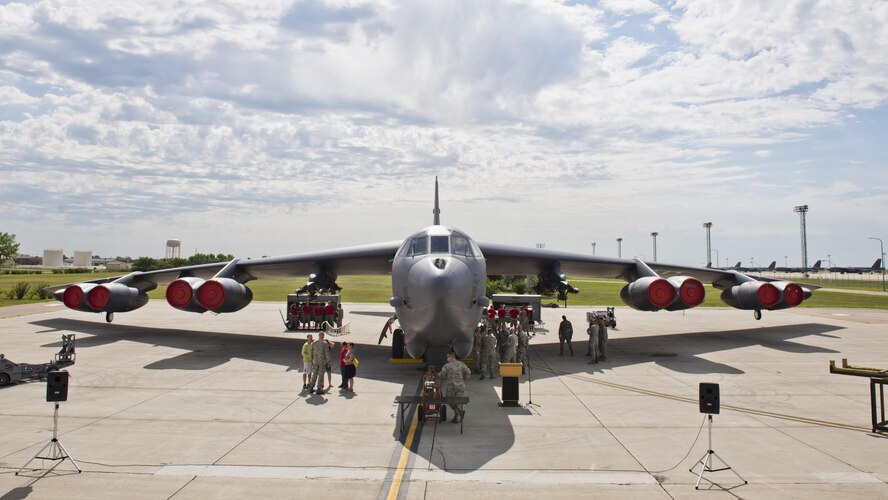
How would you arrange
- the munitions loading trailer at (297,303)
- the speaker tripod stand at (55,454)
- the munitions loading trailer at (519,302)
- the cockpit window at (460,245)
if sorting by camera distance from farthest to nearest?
1. the munitions loading trailer at (519,302)
2. the munitions loading trailer at (297,303)
3. the cockpit window at (460,245)
4. the speaker tripod stand at (55,454)

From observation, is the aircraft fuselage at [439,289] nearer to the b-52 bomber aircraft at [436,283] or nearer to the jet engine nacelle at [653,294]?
the b-52 bomber aircraft at [436,283]

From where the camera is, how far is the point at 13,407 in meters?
9.13

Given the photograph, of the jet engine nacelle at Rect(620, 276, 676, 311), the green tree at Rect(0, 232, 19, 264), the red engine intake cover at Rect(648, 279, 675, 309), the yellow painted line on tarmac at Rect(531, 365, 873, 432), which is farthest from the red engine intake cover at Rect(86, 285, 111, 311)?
the green tree at Rect(0, 232, 19, 264)

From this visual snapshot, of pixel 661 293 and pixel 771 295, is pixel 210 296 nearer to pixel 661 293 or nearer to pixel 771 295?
pixel 661 293

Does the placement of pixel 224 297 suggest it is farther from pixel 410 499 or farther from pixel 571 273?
pixel 571 273

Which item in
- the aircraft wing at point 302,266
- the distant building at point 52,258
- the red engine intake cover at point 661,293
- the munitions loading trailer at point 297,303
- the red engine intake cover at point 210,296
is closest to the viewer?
the red engine intake cover at point 661,293

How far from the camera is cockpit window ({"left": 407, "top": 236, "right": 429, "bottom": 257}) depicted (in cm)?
Answer: 1016

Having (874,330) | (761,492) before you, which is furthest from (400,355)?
(874,330)

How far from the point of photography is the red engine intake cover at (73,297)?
1708 centimetres

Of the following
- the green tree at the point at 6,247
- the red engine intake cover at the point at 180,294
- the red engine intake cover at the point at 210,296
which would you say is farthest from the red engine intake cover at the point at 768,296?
the green tree at the point at 6,247

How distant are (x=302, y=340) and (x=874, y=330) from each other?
24.4 meters

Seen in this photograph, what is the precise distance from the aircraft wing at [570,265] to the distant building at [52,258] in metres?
147

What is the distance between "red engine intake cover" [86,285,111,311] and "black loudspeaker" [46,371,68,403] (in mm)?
12432

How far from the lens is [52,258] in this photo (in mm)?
128000
